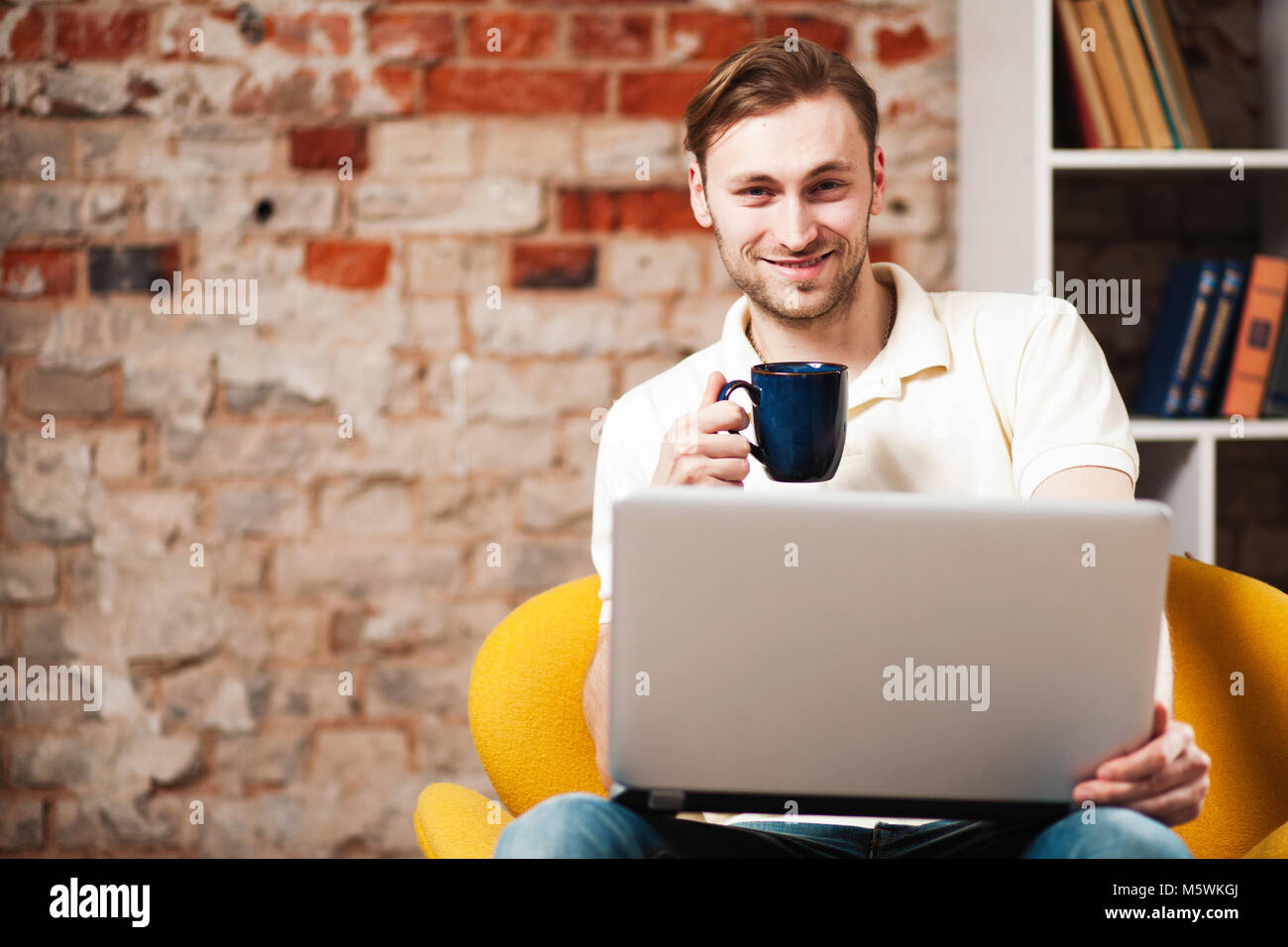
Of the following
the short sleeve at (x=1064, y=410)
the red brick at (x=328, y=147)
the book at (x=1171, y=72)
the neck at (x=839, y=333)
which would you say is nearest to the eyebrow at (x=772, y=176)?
the neck at (x=839, y=333)

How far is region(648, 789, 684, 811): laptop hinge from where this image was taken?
88 cm

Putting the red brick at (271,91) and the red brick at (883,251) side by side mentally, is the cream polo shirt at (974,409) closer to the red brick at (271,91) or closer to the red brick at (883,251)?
the red brick at (883,251)

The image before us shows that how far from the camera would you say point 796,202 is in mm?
1358

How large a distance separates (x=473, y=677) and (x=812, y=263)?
66 cm

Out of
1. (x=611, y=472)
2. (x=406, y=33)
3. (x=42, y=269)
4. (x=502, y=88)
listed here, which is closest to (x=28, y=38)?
(x=42, y=269)

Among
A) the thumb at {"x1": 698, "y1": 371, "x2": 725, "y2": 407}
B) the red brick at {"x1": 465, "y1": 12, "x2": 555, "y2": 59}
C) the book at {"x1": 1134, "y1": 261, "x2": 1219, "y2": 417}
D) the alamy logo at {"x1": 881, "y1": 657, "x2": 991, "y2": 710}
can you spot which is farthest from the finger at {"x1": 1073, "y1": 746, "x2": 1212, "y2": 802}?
the red brick at {"x1": 465, "y1": 12, "x2": 555, "y2": 59}

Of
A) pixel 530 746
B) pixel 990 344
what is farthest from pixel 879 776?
pixel 990 344

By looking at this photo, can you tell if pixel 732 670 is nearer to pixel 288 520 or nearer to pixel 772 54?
pixel 772 54

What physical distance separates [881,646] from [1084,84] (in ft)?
4.00

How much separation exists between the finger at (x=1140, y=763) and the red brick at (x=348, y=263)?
1510 millimetres

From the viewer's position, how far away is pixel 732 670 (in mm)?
845

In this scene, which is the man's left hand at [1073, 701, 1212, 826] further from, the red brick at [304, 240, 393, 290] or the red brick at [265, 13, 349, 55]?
the red brick at [265, 13, 349, 55]

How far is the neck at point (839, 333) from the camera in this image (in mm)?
1426

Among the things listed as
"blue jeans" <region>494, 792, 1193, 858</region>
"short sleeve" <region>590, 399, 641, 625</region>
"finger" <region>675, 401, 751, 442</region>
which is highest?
"finger" <region>675, 401, 751, 442</region>
